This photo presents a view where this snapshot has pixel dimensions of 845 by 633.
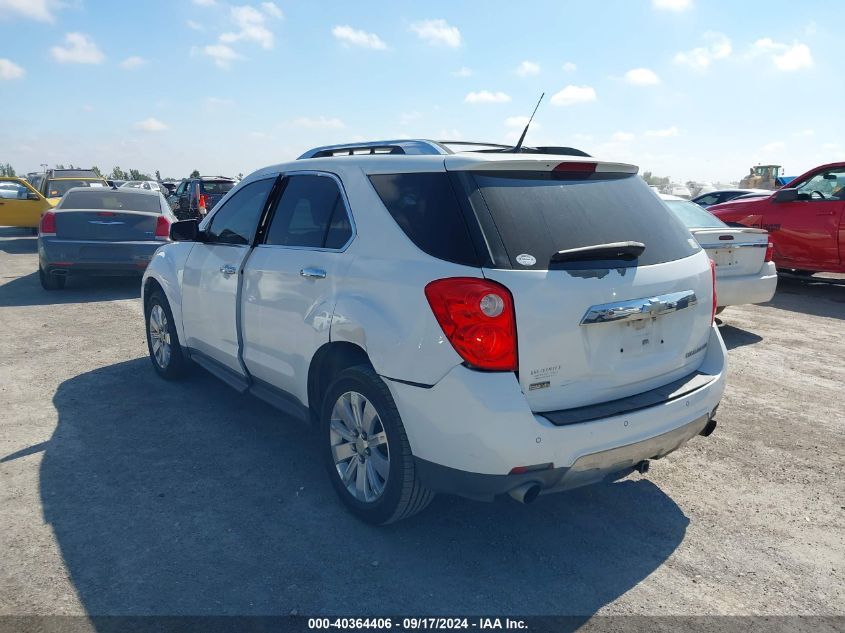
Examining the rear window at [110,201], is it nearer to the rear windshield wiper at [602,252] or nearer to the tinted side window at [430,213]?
the tinted side window at [430,213]

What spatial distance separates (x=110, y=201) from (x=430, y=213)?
29.5 ft

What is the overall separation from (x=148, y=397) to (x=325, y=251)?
2.67 metres

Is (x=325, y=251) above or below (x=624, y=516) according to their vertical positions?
above

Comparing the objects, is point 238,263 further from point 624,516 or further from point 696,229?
point 696,229

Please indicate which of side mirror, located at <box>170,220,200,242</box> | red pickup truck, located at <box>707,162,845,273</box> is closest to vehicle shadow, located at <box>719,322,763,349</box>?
red pickup truck, located at <box>707,162,845,273</box>

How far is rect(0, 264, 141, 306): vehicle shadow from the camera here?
31.6 feet

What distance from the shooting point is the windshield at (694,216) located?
7676 millimetres

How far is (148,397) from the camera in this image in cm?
539

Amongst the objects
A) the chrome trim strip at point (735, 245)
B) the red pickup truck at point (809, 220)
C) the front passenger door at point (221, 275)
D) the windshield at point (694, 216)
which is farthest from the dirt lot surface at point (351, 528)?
the red pickup truck at point (809, 220)

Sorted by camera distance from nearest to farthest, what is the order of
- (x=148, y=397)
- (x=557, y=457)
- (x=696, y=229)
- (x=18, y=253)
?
(x=557, y=457) < (x=148, y=397) < (x=696, y=229) < (x=18, y=253)

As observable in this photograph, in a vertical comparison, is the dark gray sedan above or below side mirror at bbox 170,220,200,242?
below

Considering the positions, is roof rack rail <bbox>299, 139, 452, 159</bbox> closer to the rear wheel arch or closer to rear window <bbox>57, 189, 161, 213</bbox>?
the rear wheel arch

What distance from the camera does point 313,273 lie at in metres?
3.59

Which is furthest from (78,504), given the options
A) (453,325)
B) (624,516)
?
(624,516)
